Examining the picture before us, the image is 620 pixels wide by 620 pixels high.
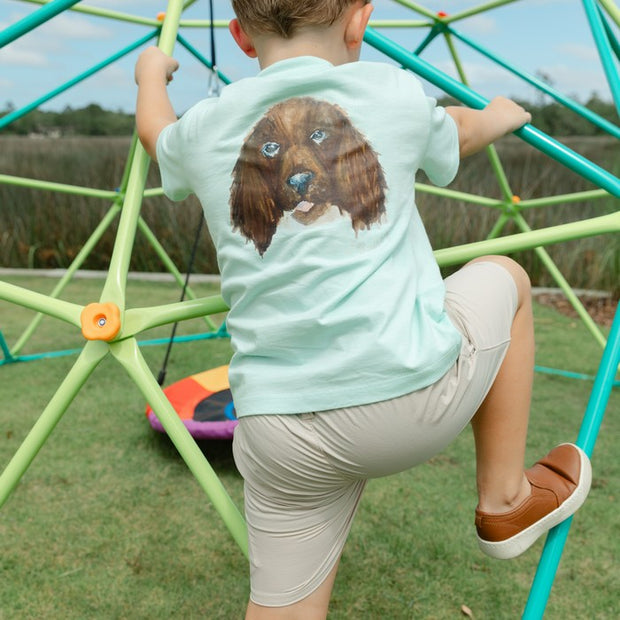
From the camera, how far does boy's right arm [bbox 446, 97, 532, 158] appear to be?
1.29 m

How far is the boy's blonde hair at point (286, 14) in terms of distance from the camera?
112 centimetres

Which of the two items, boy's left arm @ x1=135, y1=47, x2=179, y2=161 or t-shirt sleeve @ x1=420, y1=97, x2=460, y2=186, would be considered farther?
boy's left arm @ x1=135, y1=47, x2=179, y2=161

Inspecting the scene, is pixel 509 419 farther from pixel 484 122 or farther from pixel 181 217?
pixel 181 217

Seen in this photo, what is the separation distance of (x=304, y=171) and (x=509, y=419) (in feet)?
1.73

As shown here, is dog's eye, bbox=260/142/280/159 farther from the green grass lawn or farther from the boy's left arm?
the green grass lawn

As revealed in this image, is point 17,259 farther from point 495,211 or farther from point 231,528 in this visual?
point 231,528

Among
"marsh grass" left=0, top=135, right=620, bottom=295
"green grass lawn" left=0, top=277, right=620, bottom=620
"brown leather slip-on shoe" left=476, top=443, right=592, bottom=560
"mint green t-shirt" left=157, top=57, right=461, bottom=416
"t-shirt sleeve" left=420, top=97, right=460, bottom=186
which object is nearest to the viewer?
"mint green t-shirt" left=157, top=57, right=461, bottom=416

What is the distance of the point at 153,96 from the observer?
4.46ft

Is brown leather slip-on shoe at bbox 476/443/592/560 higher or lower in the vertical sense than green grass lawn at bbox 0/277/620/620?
higher

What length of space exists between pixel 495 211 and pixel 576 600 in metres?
5.11

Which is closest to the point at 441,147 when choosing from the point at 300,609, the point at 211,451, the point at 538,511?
the point at 538,511

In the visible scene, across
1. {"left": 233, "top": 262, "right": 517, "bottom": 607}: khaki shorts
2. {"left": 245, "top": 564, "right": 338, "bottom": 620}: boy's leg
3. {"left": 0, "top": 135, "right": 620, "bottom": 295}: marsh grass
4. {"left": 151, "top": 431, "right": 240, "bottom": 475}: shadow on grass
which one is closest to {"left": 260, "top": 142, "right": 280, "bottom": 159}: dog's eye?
{"left": 233, "top": 262, "right": 517, "bottom": 607}: khaki shorts

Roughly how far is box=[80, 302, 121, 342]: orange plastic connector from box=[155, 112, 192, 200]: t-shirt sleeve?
0.22m

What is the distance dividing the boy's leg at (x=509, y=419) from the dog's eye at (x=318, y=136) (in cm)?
38
